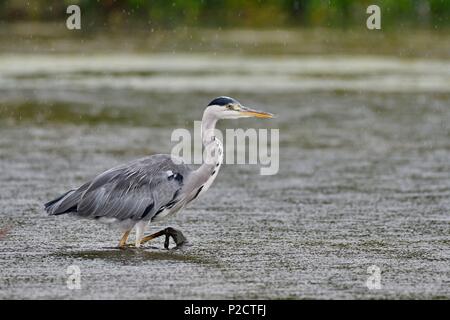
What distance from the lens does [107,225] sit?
9516mm

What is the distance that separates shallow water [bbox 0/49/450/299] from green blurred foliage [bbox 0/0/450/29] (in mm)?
8722

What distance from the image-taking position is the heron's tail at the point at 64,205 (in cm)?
888

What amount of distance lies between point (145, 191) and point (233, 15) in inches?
1015

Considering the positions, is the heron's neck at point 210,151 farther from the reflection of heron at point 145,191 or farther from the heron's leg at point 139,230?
the heron's leg at point 139,230

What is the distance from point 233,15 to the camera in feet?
113

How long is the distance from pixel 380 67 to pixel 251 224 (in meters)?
14.4

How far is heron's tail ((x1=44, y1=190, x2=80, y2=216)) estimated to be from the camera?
349 inches

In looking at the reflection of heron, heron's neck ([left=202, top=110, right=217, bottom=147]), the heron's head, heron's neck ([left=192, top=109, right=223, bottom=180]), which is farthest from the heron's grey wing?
the heron's head

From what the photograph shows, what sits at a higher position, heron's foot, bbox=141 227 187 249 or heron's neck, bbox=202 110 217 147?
heron's neck, bbox=202 110 217 147

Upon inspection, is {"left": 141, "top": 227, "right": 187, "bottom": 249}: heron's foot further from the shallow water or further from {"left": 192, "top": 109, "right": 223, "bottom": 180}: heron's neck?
{"left": 192, "top": 109, "right": 223, "bottom": 180}: heron's neck

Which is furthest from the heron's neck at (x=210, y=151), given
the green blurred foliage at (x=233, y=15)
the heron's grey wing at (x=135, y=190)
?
the green blurred foliage at (x=233, y=15)

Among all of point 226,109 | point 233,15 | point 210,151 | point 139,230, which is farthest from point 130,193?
point 233,15

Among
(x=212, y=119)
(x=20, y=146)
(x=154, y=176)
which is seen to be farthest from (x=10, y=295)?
(x=20, y=146)

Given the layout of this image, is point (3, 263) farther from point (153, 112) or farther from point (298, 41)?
point (298, 41)
